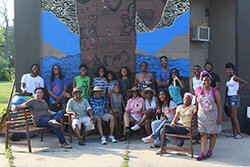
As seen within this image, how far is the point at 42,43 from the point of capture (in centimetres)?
886

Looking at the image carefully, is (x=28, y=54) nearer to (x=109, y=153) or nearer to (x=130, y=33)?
(x=130, y=33)

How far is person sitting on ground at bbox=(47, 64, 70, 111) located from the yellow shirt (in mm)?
3083

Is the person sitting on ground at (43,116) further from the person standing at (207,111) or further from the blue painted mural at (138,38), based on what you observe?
the person standing at (207,111)

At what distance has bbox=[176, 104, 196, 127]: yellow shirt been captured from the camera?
659cm

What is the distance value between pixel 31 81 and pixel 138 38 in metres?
2.88

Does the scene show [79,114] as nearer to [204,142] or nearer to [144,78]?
[144,78]

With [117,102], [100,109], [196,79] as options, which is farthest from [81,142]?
[196,79]

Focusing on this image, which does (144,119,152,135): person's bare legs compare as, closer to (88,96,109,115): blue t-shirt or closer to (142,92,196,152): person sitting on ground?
(142,92,196,152): person sitting on ground

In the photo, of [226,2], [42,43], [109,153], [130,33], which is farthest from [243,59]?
[42,43]

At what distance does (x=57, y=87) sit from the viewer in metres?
8.53

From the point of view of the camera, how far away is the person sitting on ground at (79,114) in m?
7.46

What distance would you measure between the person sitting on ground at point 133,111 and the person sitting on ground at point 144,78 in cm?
36

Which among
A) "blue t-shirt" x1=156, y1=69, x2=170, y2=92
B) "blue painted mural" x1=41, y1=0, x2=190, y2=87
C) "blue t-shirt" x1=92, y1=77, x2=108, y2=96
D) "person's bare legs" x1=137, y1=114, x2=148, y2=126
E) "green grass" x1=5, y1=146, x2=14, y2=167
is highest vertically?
"blue painted mural" x1=41, y1=0, x2=190, y2=87

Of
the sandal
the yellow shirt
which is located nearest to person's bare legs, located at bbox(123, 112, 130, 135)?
the sandal
